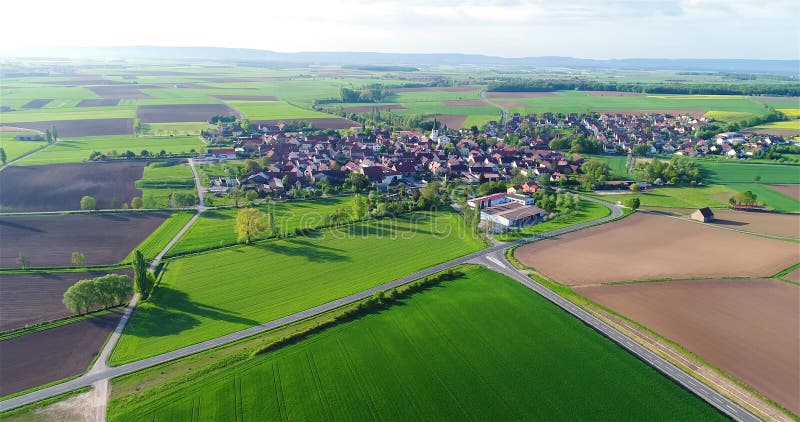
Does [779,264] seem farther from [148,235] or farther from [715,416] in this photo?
[148,235]

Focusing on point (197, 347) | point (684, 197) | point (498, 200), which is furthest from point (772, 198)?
point (197, 347)

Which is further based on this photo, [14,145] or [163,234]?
[14,145]

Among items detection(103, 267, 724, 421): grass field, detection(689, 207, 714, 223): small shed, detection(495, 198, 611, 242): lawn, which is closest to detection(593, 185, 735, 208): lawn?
detection(689, 207, 714, 223): small shed

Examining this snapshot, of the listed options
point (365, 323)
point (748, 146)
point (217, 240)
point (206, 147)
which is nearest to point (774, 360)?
point (365, 323)

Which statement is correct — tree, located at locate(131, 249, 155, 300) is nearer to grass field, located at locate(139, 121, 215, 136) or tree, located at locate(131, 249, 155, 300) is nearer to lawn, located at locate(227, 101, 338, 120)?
grass field, located at locate(139, 121, 215, 136)

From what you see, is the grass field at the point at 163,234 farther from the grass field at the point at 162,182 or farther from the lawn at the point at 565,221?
the lawn at the point at 565,221

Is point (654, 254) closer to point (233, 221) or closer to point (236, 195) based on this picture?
point (233, 221)
